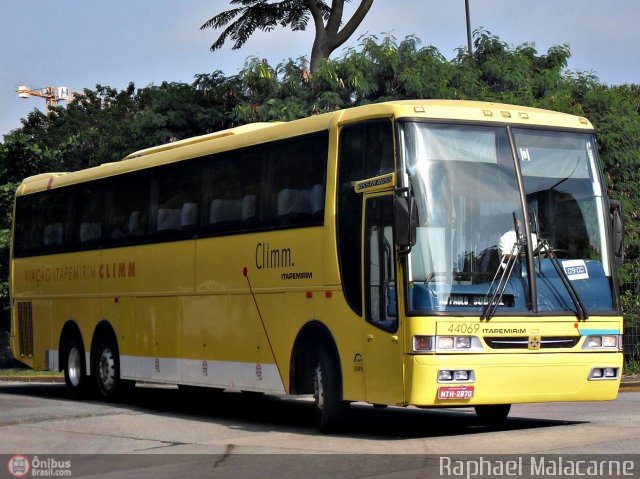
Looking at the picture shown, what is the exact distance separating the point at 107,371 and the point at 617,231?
958 centimetres

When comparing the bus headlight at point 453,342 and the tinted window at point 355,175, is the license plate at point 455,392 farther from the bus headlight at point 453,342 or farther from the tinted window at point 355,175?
the tinted window at point 355,175

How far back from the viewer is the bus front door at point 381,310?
13094mm

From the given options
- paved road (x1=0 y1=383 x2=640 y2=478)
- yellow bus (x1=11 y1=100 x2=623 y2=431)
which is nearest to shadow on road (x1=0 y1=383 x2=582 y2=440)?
paved road (x1=0 y1=383 x2=640 y2=478)

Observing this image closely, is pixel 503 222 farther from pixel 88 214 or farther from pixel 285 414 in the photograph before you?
pixel 88 214

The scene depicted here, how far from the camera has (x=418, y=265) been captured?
12922mm

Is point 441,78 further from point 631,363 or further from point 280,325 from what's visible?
point 280,325

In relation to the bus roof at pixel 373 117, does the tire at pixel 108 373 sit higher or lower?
lower

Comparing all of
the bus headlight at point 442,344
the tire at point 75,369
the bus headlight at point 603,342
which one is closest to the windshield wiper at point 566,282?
the bus headlight at point 603,342

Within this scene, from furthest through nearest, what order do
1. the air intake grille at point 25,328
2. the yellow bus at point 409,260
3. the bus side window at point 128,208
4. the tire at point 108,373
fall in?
the air intake grille at point 25,328 → the tire at point 108,373 → the bus side window at point 128,208 → the yellow bus at point 409,260

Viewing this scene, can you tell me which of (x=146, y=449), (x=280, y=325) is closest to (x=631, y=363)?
(x=280, y=325)

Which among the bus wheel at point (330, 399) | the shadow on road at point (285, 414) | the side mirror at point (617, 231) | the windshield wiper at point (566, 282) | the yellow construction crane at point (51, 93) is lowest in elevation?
the shadow on road at point (285, 414)

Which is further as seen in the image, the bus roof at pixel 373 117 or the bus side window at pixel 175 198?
the bus side window at pixel 175 198

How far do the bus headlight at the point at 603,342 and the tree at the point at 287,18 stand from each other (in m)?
23.6

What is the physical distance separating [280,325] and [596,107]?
16.9 m
